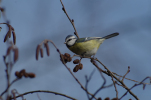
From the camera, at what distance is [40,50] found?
4.03ft

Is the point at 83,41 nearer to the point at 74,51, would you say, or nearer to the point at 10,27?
the point at 74,51

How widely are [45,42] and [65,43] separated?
2366 mm

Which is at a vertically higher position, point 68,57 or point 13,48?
point 68,57

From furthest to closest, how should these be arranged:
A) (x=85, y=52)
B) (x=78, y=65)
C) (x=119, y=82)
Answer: (x=85, y=52)
(x=78, y=65)
(x=119, y=82)

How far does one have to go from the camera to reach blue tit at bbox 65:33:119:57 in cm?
338

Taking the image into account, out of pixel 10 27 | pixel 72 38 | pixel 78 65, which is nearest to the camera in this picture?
pixel 10 27

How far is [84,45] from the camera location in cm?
346

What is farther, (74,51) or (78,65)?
(74,51)

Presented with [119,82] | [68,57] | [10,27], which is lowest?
[119,82]

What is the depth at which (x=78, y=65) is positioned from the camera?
2.30 meters

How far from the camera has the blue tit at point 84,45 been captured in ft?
11.1

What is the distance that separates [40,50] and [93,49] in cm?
225

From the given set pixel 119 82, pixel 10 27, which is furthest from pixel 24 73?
pixel 119 82

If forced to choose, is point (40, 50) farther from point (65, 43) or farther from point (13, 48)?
point (65, 43)
